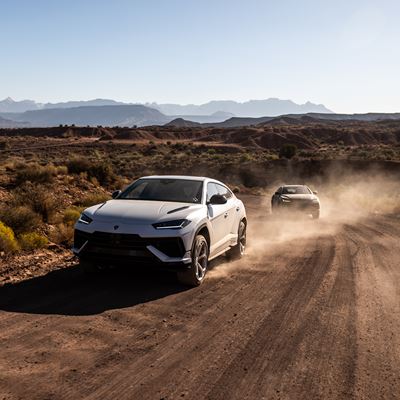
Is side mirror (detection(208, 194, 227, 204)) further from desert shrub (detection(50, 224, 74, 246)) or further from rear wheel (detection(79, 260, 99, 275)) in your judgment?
desert shrub (detection(50, 224, 74, 246))

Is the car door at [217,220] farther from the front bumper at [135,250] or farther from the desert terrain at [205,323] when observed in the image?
the front bumper at [135,250]

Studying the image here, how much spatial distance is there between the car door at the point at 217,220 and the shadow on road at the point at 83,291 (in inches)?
39.9

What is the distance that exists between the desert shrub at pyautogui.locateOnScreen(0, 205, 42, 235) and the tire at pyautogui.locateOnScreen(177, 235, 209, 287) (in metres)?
5.21

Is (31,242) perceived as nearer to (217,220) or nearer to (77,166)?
(217,220)

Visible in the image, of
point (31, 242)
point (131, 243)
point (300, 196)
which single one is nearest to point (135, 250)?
point (131, 243)

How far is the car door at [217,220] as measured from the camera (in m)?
8.55

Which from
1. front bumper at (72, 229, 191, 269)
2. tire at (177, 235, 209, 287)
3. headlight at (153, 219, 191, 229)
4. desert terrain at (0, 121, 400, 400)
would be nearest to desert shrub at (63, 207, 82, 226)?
desert terrain at (0, 121, 400, 400)

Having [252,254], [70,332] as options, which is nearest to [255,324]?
[70,332]

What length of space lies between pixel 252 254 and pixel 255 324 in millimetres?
5318

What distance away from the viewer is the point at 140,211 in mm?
7691

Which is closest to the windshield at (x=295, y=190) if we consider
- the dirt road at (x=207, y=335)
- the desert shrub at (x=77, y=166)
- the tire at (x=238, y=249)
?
the desert shrub at (x=77, y=166)

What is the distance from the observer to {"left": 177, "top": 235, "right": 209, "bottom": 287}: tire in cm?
763

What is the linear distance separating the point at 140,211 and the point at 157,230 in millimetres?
563

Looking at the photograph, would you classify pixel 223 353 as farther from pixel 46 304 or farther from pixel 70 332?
pixel 46 304
